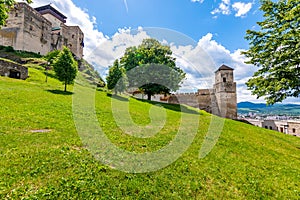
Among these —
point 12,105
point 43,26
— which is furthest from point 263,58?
point 43,26

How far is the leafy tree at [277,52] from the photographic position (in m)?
10.9

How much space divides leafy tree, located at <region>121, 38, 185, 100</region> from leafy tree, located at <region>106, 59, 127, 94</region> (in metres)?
2.30

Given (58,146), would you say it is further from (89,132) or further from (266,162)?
(266,162)

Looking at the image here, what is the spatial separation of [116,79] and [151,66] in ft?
20.1

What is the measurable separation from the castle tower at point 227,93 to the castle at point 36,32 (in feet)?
167

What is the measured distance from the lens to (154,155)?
6836mm

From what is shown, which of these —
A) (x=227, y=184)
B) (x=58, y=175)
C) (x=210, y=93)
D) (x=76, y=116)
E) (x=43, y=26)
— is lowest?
(x=227, y=184)

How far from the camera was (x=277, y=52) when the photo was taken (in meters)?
11.7

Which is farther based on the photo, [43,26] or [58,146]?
[43,26]

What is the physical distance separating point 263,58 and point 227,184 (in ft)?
35.7

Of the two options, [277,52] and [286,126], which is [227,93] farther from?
[277,52]

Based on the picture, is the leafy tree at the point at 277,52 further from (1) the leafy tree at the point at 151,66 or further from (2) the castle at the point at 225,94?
(2) the castle at the point at 225,94

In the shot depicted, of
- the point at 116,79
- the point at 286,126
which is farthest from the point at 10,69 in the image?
the point at 286,126

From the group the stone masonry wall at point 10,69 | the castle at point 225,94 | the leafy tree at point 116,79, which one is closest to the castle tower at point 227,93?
the castle at point 225,94
